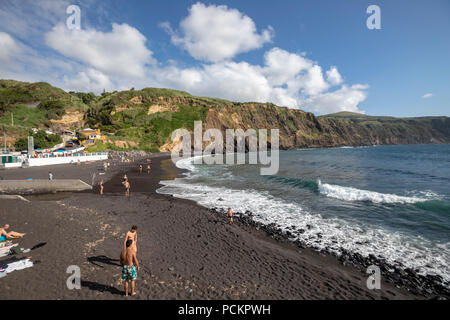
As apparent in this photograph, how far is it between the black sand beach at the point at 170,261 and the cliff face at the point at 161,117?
47956mm

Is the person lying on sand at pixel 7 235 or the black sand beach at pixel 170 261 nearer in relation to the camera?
the black sand beach at pixel 170 261

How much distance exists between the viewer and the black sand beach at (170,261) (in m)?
5.36

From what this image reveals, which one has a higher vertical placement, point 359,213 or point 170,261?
point 170,261

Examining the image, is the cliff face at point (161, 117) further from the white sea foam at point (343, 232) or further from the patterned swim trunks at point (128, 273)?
the patterned swim trunks at point (128, 273)

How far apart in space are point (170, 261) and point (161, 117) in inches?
3109

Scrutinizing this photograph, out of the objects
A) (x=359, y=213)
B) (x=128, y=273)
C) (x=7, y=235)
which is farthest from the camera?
(x=359, y=213)

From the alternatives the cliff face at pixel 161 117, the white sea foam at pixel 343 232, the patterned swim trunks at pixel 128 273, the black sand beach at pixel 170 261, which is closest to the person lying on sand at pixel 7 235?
the black sand beach at pixel 170 261

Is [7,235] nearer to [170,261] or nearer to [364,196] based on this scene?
[170,261]

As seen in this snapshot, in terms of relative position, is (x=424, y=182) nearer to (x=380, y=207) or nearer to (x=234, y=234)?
(x=380, y=207)

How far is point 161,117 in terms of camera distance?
78875mm

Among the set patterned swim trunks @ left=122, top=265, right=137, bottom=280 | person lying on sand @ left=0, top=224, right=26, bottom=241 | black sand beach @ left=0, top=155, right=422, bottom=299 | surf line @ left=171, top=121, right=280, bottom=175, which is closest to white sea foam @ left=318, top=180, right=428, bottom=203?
black sand beach @ left=0, top=155, right=422, bottom=299

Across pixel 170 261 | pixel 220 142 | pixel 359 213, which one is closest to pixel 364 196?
pixel 359 213
